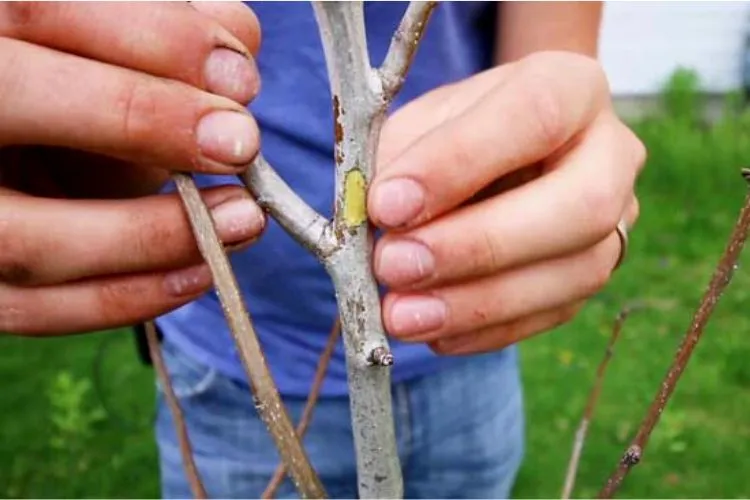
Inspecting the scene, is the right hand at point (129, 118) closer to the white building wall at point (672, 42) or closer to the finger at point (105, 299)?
the finger at point (105, 299)

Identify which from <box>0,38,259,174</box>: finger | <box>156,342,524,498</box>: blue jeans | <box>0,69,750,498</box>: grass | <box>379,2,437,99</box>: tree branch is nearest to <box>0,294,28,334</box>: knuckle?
<box>0,38,259,174</box>: finger

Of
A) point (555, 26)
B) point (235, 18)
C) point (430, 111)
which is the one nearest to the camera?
point (235, 18)

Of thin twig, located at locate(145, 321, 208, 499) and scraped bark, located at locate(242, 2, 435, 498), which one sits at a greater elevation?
scraped bark, located at locate(242, 2, 435, 498)

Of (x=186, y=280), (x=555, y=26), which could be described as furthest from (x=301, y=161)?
(x=186, y=280)

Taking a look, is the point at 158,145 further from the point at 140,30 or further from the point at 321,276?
the point at 321,276

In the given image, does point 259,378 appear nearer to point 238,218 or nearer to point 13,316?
point 238,218

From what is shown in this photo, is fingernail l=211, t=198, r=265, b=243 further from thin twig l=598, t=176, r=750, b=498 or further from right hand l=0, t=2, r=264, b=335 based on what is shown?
thin twig l=598, t=176, r=750, b=498
